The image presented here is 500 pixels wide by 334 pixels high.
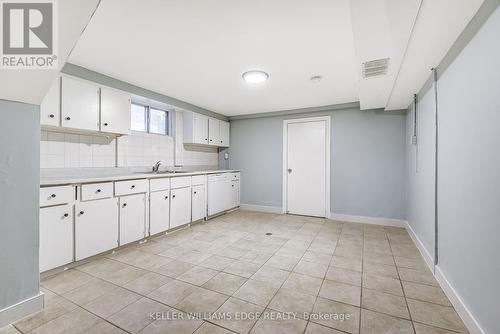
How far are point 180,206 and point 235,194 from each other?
5.72 ft

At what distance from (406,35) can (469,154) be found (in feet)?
3.23

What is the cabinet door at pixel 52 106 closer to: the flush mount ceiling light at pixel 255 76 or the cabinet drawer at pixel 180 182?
the cabinet drawer at pixel 180 182

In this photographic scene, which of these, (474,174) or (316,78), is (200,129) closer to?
(316,78)

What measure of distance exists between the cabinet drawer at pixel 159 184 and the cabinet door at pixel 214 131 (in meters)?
1.68

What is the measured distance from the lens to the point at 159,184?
11.0ft

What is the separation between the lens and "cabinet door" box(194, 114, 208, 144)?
4.52m

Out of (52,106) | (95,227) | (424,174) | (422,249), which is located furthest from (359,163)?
(52,106)

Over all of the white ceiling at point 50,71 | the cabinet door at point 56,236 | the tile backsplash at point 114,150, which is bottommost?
the cabinet door at point 56,236

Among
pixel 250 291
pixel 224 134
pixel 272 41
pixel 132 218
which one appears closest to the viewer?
pixel 250 291

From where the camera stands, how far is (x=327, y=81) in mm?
3152

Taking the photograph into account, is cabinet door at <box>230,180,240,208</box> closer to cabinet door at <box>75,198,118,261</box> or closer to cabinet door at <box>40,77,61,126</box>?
cabinet door at <box>75,198,118,261</box>

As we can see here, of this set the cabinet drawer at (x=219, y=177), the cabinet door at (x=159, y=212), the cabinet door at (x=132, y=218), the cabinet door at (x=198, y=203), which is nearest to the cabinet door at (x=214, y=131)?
the cabinet drawer at (x=219, y=177)

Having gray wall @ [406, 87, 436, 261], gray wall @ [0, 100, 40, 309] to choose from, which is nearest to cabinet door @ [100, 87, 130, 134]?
gray wall @ [0, 100, 40, 309]

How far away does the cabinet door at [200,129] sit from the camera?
4520 millimetres
